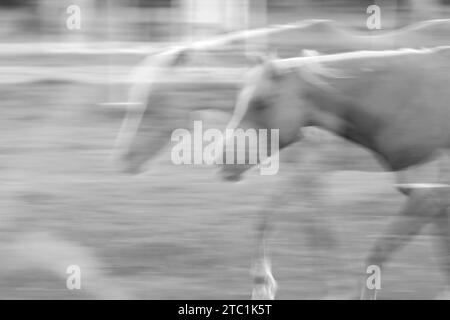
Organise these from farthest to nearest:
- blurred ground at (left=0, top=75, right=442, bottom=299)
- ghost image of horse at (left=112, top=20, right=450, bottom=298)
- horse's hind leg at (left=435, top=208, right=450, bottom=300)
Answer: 1. ghost image of horse at (left=112, top=20, right=450, bottom=298)
2. blurred ground at (left=0, top=75, right=442, bottom=299)
3. horse's hind leg at (left=435, top=208, right=450, bottom=300)

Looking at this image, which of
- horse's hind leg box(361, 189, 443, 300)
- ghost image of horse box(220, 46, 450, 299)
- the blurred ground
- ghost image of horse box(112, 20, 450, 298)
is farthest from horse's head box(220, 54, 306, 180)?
the blurred ground

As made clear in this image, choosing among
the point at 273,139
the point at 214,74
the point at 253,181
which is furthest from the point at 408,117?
the point at 253,181

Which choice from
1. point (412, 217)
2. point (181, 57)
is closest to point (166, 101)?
point (181, 57)

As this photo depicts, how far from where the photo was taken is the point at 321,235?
4711 millimetres

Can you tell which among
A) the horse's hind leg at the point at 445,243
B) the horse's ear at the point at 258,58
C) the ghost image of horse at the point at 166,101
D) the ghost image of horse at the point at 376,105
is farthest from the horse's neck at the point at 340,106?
the ghost image of horse at the point at 166,101

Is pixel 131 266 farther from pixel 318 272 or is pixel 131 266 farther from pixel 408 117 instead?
pixel 408 117

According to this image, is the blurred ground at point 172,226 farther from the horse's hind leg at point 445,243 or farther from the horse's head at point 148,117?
the horse's head at point 148,117

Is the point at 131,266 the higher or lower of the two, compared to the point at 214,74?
lower

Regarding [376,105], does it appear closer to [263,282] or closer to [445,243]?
[445,243]

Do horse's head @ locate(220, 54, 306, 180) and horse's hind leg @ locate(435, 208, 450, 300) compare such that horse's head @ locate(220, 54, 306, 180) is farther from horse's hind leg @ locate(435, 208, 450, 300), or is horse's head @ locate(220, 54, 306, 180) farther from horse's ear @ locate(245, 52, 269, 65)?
horse's hind leg @ locate(435, 208, 450, 300)

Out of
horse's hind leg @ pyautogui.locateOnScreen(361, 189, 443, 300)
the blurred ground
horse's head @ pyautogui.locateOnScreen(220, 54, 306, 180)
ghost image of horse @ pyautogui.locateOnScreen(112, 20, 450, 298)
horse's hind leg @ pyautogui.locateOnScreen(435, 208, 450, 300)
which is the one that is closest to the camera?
horse's head @ pyautogui.locateOnScreen(220, 54, 306, 180)

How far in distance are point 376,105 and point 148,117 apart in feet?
3.92

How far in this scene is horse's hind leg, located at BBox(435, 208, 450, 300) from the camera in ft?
13.7

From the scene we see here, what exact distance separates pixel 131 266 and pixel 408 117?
4.91 feet
